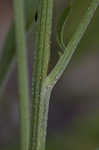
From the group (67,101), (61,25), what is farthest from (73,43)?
(67,101)

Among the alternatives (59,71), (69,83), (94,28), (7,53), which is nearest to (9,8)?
(69,83)

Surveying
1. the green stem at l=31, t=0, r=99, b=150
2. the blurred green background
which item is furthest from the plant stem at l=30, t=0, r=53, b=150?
the blurred green background

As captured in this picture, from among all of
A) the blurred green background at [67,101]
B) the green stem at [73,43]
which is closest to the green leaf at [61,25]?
the green stem at [73,43]

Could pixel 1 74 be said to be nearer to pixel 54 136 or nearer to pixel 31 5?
pixel 31 5

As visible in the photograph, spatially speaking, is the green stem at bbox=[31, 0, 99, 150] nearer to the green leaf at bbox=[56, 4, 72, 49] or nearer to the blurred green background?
the green leaf at bbox=[56, 4, 72, 49]

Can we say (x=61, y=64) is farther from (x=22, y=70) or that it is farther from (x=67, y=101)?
(x=67, y=101)

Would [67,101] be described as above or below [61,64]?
below
